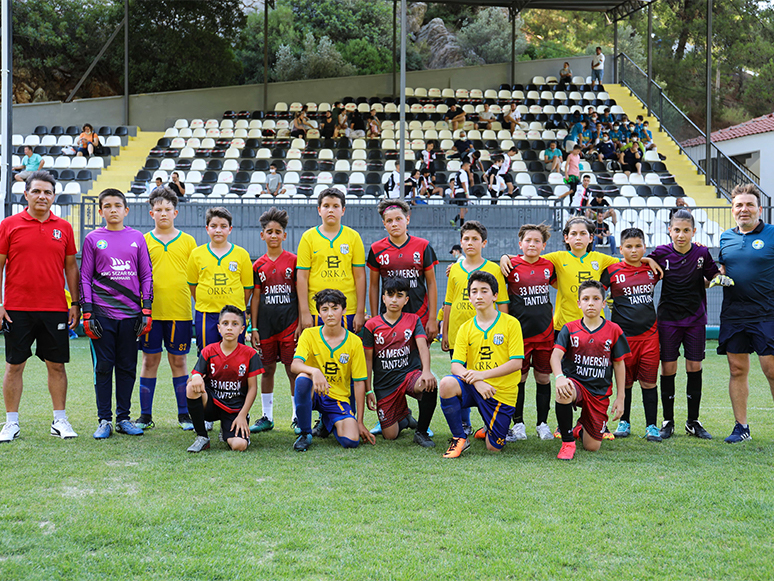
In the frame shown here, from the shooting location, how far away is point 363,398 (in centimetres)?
510

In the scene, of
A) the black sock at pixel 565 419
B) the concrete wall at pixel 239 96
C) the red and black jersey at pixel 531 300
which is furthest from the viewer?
the concrete wall at pixel 239 96

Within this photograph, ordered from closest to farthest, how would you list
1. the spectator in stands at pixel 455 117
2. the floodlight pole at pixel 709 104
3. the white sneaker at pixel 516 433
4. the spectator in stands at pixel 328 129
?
the white sneaker at pixel 516 433
the floodlight pole at pixel 709 104
the spectator in stands at pixel 328 129
the spectator in stands at pixel 455 117

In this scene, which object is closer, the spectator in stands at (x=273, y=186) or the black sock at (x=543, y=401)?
the black sock at (x=543, y=401)

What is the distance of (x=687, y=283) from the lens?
545cm

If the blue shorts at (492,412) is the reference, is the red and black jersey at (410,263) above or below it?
above

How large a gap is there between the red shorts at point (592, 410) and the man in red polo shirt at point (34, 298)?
381 cm

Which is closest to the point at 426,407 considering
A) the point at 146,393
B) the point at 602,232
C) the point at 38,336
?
the point at 146,393

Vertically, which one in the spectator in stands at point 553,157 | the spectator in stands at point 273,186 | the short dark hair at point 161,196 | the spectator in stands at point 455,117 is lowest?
the short dark hair at point 161,196

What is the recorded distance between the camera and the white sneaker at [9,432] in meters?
4.88

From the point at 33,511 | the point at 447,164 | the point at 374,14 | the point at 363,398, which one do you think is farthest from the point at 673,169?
the point at 374,14

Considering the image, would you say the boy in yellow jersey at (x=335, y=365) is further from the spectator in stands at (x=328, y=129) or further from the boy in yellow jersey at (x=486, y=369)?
the spectator in stands at (x=328, y=129)

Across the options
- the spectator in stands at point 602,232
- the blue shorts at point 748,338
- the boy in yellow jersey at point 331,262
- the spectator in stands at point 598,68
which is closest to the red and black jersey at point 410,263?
the boy in yellow jersey at point 331,262

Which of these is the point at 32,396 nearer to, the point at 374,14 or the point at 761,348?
the point at 761,348

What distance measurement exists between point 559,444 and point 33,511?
11.8ft
